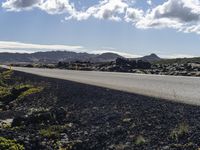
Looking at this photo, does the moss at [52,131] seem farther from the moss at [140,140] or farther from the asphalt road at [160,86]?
the asphalt road at [160,86]

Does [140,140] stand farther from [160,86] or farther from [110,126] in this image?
[160,86]

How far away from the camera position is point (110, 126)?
53.2 ft

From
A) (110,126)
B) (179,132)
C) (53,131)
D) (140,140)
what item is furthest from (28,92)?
(179,132)

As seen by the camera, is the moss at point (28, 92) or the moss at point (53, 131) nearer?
the moss at point (53, 131)

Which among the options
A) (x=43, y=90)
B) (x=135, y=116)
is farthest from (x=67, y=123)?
(x=43, y=90)

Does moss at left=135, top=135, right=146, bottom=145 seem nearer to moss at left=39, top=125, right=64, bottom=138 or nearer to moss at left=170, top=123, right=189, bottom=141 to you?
moss at left=170, top=123, right=189, bottom=141

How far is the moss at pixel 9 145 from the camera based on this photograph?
14.0 m

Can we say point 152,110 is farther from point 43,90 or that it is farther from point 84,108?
point 43,90

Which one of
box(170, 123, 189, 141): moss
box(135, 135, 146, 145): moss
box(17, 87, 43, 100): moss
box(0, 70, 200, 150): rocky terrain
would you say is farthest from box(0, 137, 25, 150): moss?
box(17, 87, 43, 100): moss

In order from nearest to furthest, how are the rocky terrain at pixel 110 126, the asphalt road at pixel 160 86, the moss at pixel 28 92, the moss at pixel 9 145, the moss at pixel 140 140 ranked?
the moss at pixel 140 140
the rocky terrain at pixel 110 126
the moss at pixel 9 145
the asphalt road at pixel 160 86
the moss at pixel 28 92

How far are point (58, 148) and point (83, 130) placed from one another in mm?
2141

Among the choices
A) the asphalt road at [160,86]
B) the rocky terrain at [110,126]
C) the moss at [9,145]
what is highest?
the asphalt road at [160,86]

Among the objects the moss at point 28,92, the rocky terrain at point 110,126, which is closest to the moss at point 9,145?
the rocky terrain at point 110,126

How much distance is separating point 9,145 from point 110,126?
3.88 meters
